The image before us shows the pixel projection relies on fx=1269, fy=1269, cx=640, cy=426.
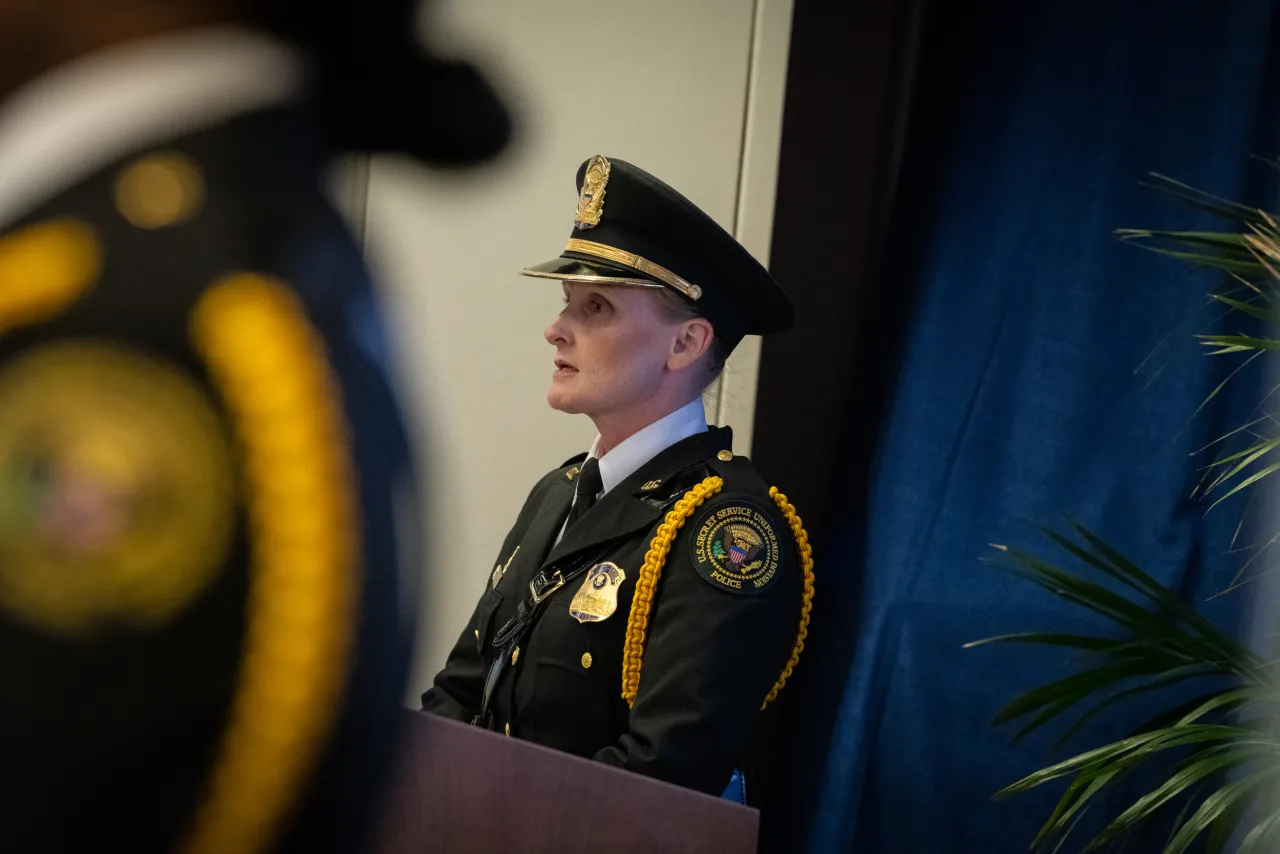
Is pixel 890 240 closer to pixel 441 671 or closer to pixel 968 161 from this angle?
pixel 968 161

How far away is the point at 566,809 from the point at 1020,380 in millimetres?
1193

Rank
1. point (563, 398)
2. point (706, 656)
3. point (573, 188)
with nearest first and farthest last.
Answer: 1. point (706, 656)
2. point (563, 398)
3. point (573, 188)

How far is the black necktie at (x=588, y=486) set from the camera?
3.92 ft

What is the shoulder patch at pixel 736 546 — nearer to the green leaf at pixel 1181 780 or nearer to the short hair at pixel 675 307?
the short hair at pixel 675 307

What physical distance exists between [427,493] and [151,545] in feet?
0.27

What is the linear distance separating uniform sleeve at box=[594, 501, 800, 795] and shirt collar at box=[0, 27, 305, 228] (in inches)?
27.4

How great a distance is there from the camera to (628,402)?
1.15m

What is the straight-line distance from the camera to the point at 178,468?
0.37 meters

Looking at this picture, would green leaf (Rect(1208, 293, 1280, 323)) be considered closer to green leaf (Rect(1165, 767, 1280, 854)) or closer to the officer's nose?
green leaf (Rect(1165, 767, 1280, 854))

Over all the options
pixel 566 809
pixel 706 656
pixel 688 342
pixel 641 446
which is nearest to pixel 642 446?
pixel 641 446

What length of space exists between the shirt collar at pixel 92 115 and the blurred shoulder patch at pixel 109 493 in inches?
2.3

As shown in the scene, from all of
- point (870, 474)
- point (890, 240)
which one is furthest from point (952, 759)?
point (890, 240)

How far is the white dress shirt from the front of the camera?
3.84 feet

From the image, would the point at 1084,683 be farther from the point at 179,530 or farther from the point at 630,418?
the point at 179,530
